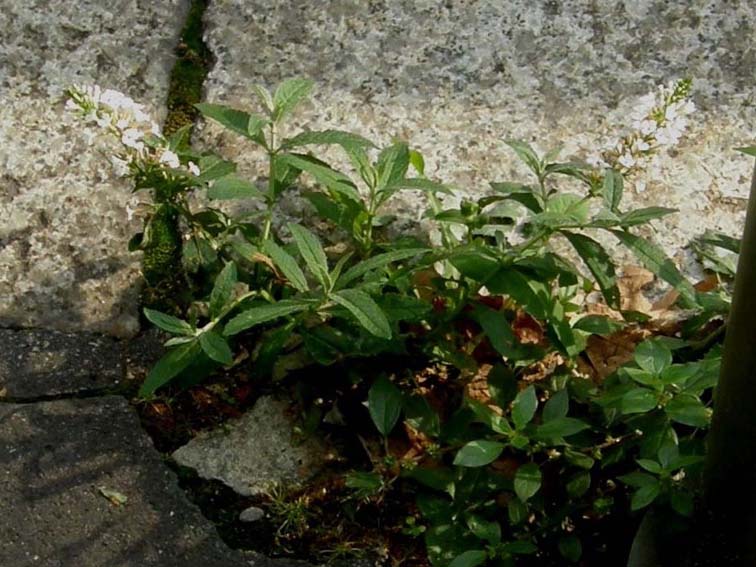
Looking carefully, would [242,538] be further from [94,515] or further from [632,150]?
[632,150]

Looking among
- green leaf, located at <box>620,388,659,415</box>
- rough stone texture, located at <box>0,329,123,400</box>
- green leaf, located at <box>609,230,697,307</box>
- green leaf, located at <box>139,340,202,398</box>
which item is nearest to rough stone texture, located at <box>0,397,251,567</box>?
rough stone texture, located at <box>0,329,123,400</box>

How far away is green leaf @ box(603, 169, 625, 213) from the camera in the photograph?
195 centimetres

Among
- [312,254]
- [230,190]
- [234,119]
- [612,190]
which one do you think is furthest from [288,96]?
[612,190]

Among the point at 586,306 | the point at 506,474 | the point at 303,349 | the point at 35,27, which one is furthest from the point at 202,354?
the point at 35,27

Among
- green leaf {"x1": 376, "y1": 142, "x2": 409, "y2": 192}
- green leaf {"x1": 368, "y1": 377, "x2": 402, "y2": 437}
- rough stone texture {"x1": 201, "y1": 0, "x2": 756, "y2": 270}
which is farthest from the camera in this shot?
rough stone texture {"x1": 201, "y1": 0, "x2": 756, "y2": 270}

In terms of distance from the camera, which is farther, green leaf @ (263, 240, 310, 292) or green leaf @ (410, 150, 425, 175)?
green leaf @ (410, 150, 425, 175)

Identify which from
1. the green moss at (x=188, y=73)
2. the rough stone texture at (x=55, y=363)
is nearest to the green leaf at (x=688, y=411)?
the rough stone texture at (x=55, y=363)

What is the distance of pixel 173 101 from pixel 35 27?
35cm

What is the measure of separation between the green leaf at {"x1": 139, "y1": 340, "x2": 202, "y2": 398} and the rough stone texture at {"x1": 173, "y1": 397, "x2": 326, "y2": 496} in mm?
145

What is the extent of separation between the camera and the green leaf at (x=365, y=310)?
1790mm

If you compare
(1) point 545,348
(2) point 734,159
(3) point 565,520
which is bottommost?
(3) point 565,520

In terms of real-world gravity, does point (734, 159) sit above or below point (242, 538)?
above

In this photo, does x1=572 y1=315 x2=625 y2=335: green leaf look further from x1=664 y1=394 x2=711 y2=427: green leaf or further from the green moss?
the green moss

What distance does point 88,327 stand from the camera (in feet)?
7.11
